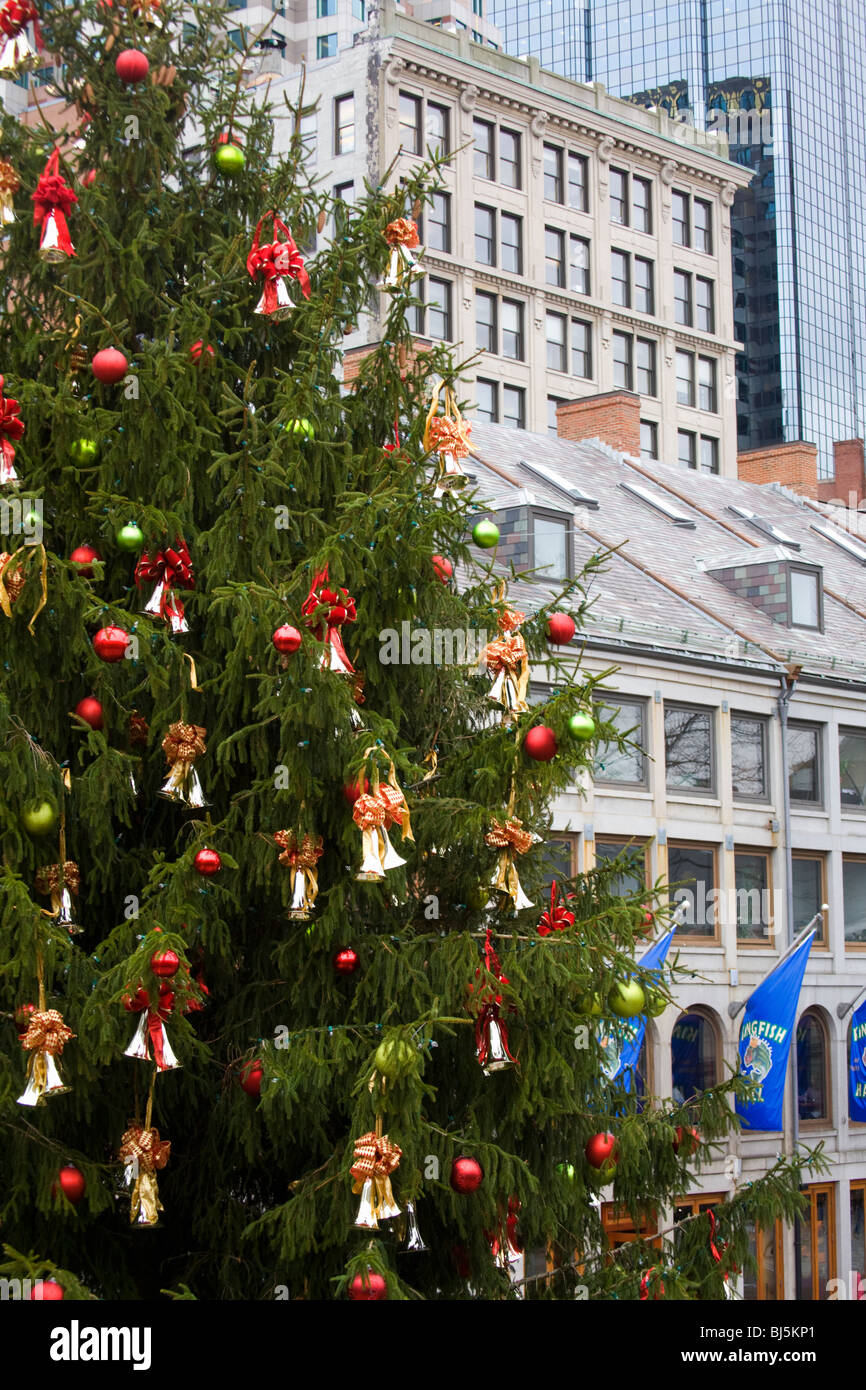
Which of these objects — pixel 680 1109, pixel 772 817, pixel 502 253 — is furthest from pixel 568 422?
pixel 680 1109

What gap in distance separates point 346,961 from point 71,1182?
2.05 metres

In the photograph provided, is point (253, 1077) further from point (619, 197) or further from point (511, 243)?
point (619, 197)

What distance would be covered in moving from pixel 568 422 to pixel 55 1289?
35.5m

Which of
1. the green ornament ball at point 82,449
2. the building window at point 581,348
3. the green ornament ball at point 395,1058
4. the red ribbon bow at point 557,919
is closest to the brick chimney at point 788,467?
the building window at point 581,348

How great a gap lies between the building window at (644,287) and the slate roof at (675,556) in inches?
1129

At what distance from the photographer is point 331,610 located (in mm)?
11641

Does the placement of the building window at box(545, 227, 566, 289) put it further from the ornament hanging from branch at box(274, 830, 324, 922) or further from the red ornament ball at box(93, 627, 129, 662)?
the ornament hanging from branch at box(274, 830, 324, 922)

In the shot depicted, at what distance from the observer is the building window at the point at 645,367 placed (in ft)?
233

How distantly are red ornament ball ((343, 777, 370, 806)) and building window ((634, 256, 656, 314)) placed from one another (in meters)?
61.8

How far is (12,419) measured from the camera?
12.2 metres

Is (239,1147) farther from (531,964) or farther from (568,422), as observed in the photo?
(568,422)

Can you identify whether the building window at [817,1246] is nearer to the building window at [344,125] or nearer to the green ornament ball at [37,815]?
the green ornament ball at [37,815]

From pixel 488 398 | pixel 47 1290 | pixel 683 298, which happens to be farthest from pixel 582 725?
pixel 683 298

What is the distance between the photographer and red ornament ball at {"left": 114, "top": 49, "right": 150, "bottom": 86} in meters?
13.2
